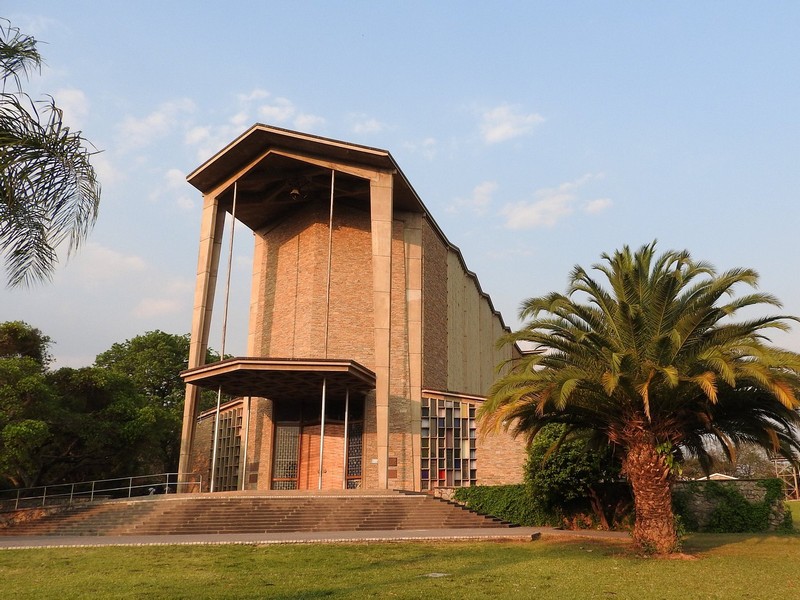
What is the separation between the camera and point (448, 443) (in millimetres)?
30312

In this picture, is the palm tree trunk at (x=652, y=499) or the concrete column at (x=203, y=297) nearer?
the palm tree trunk at (x=652, y=499)

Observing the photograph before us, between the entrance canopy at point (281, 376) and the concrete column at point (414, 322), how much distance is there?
2218 millimetres

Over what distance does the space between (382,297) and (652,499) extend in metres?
15.5

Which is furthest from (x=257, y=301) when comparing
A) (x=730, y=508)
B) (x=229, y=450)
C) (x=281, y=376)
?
(x=730, y=508)

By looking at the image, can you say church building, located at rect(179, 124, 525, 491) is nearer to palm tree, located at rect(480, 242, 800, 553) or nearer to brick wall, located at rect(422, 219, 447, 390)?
brick wall, located at rect(422, 219, 447, 390)

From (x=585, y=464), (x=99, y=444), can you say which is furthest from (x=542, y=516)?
(x=99, y=444)

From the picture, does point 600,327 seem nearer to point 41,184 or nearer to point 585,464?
point 585,464

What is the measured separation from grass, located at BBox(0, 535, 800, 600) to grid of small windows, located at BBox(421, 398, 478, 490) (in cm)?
1083

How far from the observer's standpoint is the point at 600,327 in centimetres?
1762

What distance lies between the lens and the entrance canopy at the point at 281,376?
2600cm

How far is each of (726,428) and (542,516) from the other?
9.62 meters

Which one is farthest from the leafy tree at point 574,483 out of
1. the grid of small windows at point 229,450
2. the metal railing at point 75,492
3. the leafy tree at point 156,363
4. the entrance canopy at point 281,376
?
the leafy tree at point 156,363

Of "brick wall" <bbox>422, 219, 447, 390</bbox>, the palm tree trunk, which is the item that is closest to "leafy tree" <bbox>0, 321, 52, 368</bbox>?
"brick wall" <bbox>422, 219, 447, 390</bbox>

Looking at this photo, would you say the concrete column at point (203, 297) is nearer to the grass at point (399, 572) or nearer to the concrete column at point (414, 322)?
the concrete column at point (414, 322)
